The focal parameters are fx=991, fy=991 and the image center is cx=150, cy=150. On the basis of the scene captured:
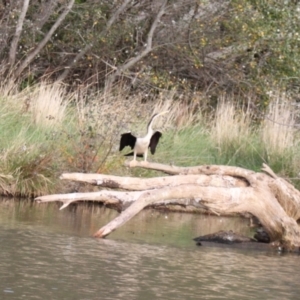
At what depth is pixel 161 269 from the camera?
7176 mm

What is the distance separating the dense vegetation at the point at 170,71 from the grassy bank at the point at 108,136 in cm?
3

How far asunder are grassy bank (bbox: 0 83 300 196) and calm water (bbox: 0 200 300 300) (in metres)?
1.91

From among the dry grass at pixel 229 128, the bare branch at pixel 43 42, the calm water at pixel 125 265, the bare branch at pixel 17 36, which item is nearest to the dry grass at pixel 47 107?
the bare branch at pixel 17 36

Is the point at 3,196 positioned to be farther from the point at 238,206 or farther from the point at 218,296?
the point at 218,296

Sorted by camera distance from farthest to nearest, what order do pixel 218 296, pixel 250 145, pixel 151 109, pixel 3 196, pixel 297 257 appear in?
pixel 151 109, pixel 250 145, pixel 3 196, pixel 297 257, pixel 218 296

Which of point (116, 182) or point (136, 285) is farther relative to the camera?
point (116, 182)

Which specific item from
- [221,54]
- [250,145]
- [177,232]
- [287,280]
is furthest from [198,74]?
[287,280]

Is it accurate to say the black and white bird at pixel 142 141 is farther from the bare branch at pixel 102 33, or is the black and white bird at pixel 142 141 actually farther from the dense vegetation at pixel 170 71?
the bare branch at pixel 102 33

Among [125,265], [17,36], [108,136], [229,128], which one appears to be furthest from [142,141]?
[17,36]

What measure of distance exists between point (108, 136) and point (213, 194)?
4.39m

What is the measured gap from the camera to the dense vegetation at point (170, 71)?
13.8 meters

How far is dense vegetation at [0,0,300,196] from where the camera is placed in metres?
13.8

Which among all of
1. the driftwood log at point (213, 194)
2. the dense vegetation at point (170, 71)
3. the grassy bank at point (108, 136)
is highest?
the dense vegetation at point (170, 71)

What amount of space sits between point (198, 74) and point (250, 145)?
3.90 metres
